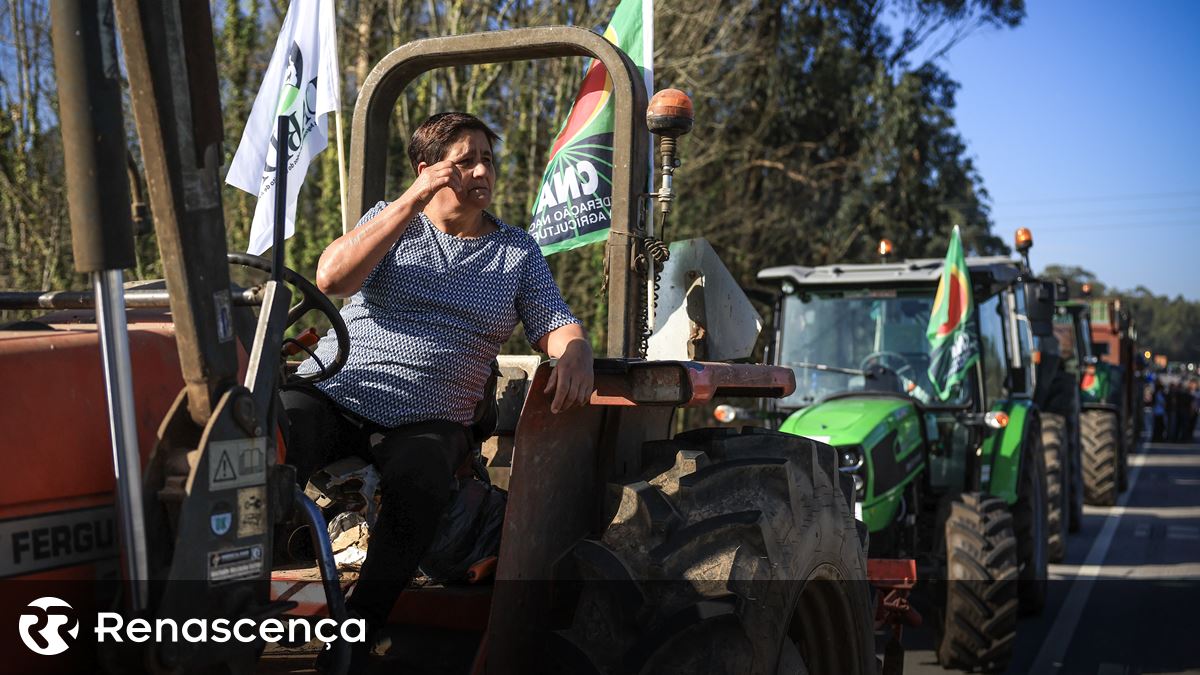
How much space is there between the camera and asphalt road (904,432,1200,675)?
20.9ft

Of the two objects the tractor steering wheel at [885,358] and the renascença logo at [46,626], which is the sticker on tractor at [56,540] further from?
the tractor steering wheel at [885,358]

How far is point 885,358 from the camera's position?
7.61m

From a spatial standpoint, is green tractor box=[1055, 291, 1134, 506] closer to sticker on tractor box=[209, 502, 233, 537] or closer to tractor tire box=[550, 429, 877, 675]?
tractor tire box=[550, 429, 877, 675]

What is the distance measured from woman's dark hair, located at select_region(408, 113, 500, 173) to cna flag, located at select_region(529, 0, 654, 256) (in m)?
1.12

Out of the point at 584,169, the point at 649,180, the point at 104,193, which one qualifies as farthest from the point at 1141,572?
the point at 104,193

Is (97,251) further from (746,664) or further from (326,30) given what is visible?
(326,30)

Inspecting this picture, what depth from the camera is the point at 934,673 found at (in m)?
6.22

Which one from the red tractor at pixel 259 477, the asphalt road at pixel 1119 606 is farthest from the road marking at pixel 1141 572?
the red tractor at pixel 259 477

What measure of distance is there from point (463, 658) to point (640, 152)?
1447mm

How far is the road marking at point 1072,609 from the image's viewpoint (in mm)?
6453

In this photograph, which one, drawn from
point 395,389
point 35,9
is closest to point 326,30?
point 395,389

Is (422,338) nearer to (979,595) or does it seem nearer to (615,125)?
(615,125)

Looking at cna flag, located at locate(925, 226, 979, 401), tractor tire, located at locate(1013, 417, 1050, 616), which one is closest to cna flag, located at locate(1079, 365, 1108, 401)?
tractor tire, located at locate(1013, 417, 1050, 616)

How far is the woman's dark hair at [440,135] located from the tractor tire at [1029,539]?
539 centimetres
